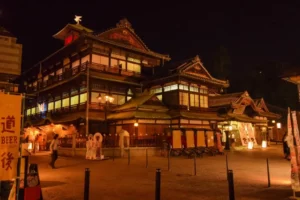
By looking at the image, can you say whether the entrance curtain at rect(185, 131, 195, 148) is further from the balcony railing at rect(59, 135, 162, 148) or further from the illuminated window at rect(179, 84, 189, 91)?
the illuminated window at rect(179, 84, 189, 91)

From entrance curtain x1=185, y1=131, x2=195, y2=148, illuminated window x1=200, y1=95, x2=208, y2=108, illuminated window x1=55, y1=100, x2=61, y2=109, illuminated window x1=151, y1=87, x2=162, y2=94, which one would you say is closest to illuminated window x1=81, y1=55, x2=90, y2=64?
illuminated window x1=55, y1=100, x2=61, y2=109

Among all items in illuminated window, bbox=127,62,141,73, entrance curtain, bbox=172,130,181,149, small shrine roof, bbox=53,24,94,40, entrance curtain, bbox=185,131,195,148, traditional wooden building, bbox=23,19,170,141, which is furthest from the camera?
small shrine roof, bbox=53,24,94,40

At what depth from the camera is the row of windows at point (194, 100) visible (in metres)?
29.0

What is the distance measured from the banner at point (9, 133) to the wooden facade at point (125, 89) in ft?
61.7

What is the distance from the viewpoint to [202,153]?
2264 centimetres

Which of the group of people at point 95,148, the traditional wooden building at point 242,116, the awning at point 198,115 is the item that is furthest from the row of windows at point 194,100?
the group of people at point 95,148

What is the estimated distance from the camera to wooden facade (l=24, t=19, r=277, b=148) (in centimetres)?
2741

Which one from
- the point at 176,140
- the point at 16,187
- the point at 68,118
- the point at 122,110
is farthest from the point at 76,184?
the point at 68,118

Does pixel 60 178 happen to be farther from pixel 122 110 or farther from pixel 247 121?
pixel 247 121

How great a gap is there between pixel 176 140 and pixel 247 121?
16.0m

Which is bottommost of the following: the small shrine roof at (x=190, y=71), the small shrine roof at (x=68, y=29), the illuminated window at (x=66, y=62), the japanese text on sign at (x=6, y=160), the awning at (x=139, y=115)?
the japanese text on sign at (x=6, y=160)

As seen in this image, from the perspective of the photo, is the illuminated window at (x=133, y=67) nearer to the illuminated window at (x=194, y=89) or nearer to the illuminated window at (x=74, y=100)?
the illuminated window at (x=74, y=100)

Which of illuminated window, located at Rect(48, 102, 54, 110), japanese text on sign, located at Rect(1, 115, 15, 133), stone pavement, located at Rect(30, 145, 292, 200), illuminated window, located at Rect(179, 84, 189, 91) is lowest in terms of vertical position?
stone pavement, located at Rect(30, 145, 292, 200)

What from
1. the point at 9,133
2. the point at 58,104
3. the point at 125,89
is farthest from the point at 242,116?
the point at 9,133
